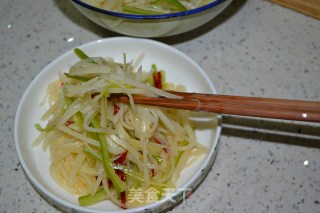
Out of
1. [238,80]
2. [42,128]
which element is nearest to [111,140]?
[42,128]

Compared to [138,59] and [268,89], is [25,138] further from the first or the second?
[268,89]

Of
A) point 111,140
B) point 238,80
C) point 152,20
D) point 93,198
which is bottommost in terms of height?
point 93,198

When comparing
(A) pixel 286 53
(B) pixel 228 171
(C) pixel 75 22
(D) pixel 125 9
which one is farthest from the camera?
(C) pixel 75 22

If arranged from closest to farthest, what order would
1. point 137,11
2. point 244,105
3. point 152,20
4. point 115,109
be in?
point 244,105
point 115,109
point 152,20
point 137,11

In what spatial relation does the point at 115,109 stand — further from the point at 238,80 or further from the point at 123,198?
the point at 238,80

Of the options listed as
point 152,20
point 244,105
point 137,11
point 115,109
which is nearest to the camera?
point 244,105

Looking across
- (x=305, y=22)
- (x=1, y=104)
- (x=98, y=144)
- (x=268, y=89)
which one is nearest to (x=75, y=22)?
(x=1, y=104)

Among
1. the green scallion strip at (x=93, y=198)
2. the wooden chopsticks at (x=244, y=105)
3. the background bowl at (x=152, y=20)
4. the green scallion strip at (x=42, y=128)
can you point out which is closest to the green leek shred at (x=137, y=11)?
the background bowl at (x=152, y=20)

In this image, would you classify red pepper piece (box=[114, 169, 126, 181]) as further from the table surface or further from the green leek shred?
the green leek shred
